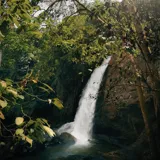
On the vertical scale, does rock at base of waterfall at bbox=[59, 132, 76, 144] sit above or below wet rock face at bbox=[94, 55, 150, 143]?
below

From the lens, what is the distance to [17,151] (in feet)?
48.0

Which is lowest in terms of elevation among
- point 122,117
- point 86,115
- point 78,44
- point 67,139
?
point 78,44

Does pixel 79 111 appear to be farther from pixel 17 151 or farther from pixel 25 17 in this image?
pixel 25 17

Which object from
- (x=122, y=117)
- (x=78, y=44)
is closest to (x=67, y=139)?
(x=122, y=117)

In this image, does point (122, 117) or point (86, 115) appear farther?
point (86, 115)

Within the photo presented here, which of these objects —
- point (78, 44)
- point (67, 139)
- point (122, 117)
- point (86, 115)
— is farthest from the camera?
point (86, 115)

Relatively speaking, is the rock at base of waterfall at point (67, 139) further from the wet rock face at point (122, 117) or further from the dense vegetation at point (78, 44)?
Answer: the dense vegetation at point (78, 44)

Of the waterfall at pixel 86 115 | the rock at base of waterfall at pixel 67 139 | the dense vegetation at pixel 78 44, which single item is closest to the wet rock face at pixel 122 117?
the waterfall at pixel 86 115

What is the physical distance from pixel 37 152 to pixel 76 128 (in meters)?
5.37

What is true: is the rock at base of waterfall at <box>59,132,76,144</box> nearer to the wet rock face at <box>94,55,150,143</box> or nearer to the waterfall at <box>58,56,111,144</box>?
the waterfall at <box>58,56,111,144</box>

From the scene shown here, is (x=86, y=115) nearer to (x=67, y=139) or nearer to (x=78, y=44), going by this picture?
(x=67, y=139)

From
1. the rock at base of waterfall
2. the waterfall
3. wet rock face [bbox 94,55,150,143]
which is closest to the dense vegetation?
wet rock face [bbox 94,55,150,143]

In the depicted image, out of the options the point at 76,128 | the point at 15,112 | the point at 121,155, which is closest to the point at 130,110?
the point at 121,155

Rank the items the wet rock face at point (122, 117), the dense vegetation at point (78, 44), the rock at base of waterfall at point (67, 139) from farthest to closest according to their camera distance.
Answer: the rock at base of waterfall at point (67, 139) → the wet rock face at point (122, 117) → the dense vegetation at point (78, 44)
